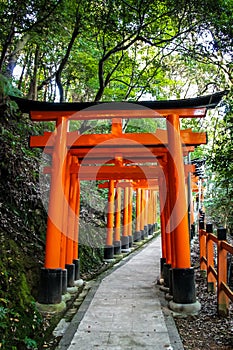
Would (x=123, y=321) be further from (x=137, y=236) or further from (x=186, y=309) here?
(x=137, y=236)

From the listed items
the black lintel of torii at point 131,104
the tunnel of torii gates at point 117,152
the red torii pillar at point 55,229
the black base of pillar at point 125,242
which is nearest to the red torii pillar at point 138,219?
the black base of pillar at point 125,242

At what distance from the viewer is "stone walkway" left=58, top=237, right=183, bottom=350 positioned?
3645 mm

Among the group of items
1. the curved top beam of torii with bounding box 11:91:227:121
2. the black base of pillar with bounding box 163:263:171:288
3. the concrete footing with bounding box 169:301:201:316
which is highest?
the curved top beam of torii with bounding box 11:91:227:121

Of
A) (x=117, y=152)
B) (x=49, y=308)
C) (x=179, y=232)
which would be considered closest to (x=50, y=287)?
(x=49, y=308)

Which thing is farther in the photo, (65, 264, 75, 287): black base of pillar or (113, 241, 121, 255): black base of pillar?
(113, 241, 121, 255): black base of pillar

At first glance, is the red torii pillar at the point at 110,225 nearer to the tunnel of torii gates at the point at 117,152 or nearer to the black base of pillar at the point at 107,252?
the black base of pillar at the point at 107,252

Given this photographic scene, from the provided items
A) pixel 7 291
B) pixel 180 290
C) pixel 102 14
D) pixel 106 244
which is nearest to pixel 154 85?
pixel 102 14

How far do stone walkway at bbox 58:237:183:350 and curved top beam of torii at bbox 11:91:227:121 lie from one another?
9.78 feet

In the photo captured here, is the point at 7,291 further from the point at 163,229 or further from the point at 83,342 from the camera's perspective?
the point at 163,229

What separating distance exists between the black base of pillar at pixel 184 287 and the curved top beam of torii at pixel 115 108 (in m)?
2.43

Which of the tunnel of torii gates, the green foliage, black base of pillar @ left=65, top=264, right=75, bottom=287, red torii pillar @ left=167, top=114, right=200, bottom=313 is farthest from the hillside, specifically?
red torii pillar @ left=167, top=114, right=200, bottom=313

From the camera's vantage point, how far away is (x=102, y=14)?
295 inches

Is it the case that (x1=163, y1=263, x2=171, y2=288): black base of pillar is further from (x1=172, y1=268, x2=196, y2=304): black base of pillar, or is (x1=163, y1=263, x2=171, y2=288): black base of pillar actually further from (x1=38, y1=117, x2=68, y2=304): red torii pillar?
(x1=38, y1=117, x2=68, y2=304): red torii pillar

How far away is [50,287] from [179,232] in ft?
6.93
